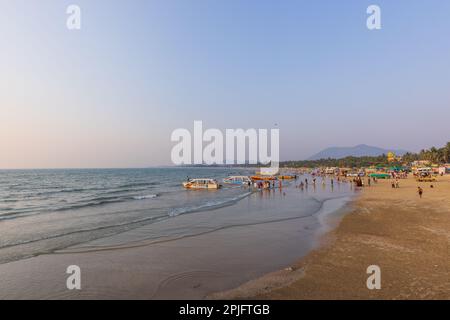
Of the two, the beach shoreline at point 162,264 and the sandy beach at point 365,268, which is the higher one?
the sandy beach at point 365,268

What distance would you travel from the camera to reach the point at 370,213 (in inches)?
761

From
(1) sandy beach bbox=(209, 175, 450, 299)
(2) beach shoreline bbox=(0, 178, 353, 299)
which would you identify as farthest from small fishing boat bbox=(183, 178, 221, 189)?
(1) sandy beach bbox=(209, 175, 450, 299)

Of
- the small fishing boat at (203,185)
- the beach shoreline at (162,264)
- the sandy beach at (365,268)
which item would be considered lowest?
the small fishing boat at (203,185)

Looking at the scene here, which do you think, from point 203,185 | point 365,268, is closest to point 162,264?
point 365,268

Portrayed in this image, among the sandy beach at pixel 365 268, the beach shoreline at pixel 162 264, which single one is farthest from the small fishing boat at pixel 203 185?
the sandy beach at pixel 365 268

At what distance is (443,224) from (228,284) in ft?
46.3

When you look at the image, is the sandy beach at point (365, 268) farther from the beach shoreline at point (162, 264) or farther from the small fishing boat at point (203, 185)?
the small fishing boat at point (203, 185)

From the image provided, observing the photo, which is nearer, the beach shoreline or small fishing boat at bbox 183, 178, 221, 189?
the beach shoreline

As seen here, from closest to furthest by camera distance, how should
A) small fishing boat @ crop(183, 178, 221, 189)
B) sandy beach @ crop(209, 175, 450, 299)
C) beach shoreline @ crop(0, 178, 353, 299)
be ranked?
sandy beach @ crop(209, 175, 450, 299) → beach shoreline @ crop(0, 178, 353, 299) → small fishing boat @ crop(183, 178, 221, 189)

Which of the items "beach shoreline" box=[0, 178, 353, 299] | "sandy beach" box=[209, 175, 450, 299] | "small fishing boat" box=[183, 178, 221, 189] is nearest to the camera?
"sandy beach" box=[209, 175, 450, 299]

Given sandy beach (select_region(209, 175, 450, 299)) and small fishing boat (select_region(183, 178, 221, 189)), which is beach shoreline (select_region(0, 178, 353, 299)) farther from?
small fishing boat (select_region(183, 178, 221, 189))

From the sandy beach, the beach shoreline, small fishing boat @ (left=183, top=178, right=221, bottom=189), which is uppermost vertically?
the sandy beach

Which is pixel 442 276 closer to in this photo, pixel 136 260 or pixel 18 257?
pixel 136 260
